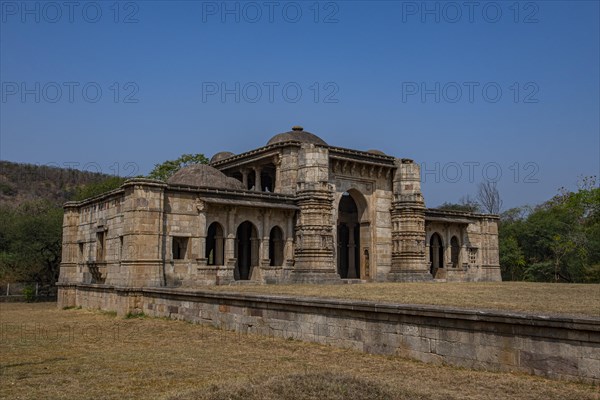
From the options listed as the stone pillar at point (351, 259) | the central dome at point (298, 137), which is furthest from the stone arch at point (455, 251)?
the central dome at point (298, 137)

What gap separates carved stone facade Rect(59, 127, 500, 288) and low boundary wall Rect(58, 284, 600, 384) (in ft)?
23.6

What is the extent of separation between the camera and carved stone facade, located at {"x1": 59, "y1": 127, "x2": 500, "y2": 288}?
22297 mm

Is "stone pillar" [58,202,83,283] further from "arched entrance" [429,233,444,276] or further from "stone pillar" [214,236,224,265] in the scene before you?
"arched entrance" [429,233,444,276]

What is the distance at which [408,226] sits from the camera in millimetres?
30281

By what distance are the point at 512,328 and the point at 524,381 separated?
85 cm

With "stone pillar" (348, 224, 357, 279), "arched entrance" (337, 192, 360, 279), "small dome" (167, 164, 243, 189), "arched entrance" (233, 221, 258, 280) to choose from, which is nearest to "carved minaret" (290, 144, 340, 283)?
"arched entrance" (233, 221, 258, 280)

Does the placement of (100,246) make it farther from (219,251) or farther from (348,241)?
(348,241)

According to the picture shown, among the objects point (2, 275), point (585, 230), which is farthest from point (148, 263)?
point (585, 230)

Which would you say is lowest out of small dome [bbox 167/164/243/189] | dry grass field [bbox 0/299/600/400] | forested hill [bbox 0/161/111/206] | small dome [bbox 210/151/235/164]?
dry grass field [bbox 0/299/600/400]

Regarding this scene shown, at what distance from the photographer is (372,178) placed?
30.8 metres

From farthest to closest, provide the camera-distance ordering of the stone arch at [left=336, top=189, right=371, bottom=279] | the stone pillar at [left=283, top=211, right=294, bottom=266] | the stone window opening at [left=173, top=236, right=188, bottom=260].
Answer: the stone arch at [left=336, top=189, right=371, bottom=279] < the stone pillar at [left=283, top=211, right=294, bottom=266] < the stone window opening at [left=173, top=236, right=188, bottom=260]

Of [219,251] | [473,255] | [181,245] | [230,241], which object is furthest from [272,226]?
[473,255]

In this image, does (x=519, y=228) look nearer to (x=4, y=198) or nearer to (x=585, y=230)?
(x=585, y=230)

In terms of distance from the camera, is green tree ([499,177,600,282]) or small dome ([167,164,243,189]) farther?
green tree ([499,177,600,282])
